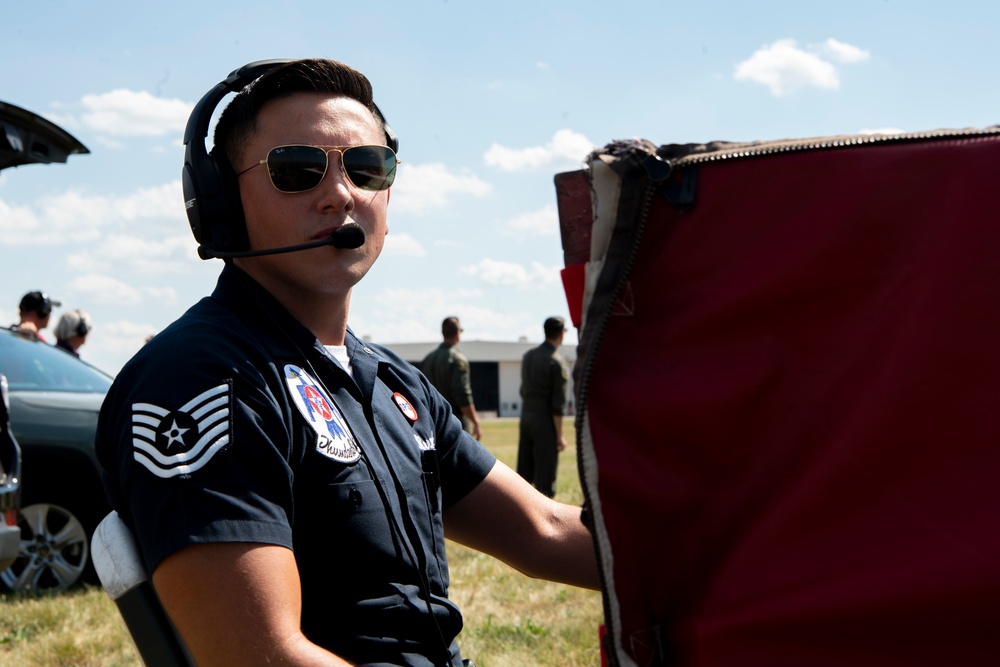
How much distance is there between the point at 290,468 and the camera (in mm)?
1492

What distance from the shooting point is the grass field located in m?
4.21

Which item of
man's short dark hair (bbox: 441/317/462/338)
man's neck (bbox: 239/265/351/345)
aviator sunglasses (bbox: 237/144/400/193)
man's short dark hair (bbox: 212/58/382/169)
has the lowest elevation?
man's short dark hair (bbox: 441/317/462/338)

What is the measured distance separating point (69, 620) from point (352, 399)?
372 cm

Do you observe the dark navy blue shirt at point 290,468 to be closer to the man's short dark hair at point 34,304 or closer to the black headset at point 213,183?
the black headset at point 213,183

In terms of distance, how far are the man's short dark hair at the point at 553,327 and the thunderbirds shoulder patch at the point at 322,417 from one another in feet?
25.4

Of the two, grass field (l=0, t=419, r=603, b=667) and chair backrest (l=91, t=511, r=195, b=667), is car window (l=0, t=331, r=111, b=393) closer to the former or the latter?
grass field (l=0, t=419, r=603, b=667)

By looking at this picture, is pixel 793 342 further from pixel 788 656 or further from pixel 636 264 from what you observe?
pixel 788 656

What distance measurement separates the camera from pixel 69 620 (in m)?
Result: 4.79

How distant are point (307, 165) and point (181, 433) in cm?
59

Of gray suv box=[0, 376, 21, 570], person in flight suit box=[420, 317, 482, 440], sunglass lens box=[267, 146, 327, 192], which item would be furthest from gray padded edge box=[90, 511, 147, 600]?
person in flight suit box=[420, 317, 482, 440]

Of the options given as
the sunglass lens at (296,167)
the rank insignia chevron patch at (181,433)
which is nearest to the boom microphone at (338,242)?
the sunglass lens at (296,167)

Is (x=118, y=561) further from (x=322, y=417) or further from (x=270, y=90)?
(x=270, y=90)

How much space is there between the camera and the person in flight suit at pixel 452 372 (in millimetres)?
9492

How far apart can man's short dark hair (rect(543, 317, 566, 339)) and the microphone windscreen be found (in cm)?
767
